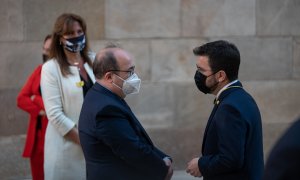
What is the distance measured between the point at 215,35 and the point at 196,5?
15.3 inches

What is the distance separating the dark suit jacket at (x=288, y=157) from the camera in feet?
6.38

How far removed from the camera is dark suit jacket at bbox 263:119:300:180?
194cm

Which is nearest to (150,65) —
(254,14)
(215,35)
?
(215,35)

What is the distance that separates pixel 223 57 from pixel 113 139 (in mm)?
824

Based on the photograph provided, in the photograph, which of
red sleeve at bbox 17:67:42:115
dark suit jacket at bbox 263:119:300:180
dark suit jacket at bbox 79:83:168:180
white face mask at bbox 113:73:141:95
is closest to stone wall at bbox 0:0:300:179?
red sleeve at bbox 17:67:42:115

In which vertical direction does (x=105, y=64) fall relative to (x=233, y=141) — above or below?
above

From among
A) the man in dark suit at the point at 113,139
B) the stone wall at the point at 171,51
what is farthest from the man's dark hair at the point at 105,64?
the stone wall at the point at 171,51

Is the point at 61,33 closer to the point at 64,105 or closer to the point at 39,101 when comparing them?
the point at 64,105

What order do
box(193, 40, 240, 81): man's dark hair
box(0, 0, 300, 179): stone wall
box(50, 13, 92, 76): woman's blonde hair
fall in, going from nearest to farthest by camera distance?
1. box(193, 40, 240, 81): man's dark hair
2. box(50, 13, 92, 76): woman's blonde hair
3. box(0, 0, 300, 179): stone wall

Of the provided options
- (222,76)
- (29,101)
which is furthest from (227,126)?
(29,101)

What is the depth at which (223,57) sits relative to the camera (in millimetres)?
Result: 3854

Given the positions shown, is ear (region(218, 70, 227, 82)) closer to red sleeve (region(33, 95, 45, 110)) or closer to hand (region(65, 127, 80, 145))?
hand (region(65, 127, 80, 145))

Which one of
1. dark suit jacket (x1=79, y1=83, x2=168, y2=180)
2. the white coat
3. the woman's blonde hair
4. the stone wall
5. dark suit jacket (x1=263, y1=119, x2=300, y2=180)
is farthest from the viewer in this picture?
the stone wall

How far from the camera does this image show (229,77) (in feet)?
12.8
